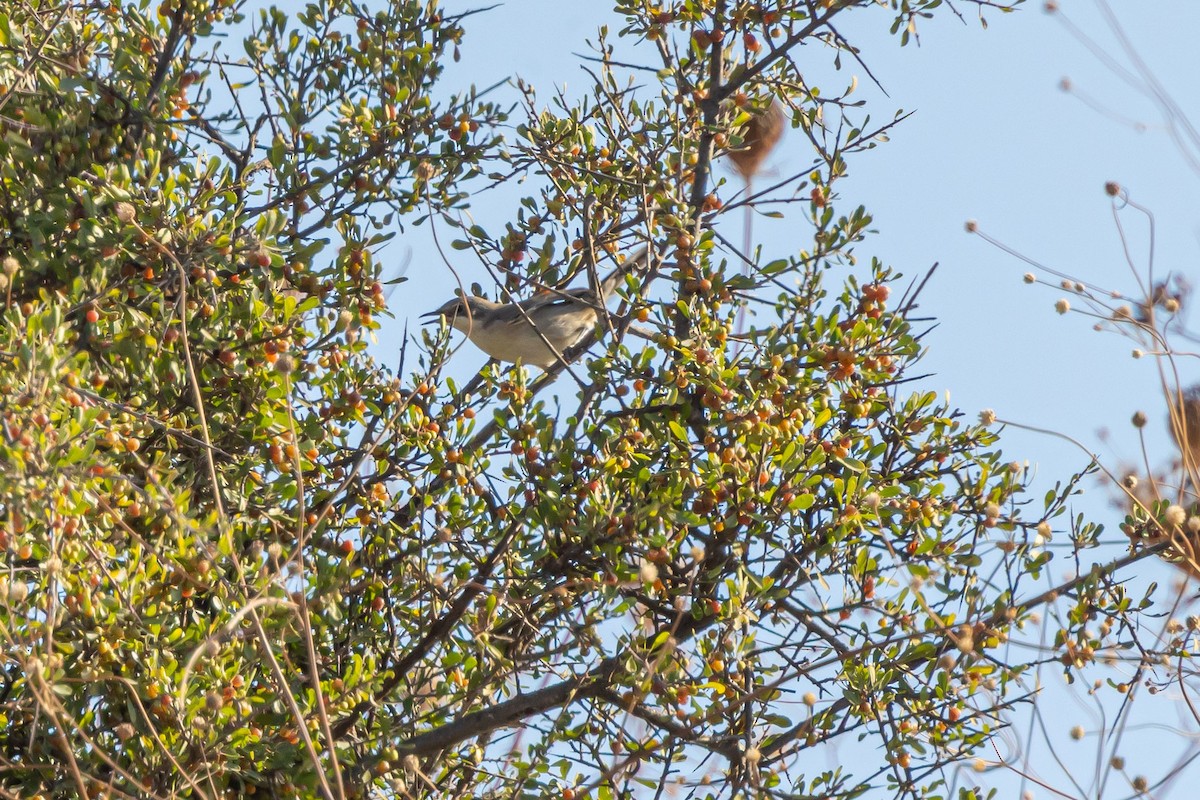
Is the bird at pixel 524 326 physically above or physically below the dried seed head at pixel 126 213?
above

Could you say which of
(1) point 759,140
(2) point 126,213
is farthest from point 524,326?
(2) point 126,213

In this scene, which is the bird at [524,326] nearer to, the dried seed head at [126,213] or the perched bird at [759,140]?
the perched bird at [759,140]

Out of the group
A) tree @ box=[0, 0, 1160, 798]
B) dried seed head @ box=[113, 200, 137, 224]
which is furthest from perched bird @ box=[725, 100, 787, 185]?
dried seed head @ box=[113, 200, 137, 224]

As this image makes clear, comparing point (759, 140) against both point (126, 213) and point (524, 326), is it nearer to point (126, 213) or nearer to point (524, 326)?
point (524, 326)

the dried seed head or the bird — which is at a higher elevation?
the bird

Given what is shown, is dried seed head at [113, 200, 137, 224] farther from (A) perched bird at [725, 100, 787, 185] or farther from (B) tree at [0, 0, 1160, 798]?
(A) perched bird at [725, 100, 787, 185]

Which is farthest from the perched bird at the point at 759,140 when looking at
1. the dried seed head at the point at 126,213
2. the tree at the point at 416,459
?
the dried seed head at the point at 126,213

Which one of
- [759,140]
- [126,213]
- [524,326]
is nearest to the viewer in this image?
[126,213]

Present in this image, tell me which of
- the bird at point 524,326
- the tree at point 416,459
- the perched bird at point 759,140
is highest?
the bird at point 524,326

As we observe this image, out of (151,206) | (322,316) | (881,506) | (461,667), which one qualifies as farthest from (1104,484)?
(151,206)

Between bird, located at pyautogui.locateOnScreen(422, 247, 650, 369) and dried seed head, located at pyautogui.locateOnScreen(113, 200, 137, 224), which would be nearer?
dried seed head, located at pyautogui.locateOnScreen(113, 200, 137, 224)

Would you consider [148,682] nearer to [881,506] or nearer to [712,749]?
[712,749]

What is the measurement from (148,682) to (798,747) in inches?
80.6

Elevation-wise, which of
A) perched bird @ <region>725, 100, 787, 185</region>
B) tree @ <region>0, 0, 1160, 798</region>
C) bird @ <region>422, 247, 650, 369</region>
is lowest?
tree @ <region>0, 0, 1160, 798</region>
